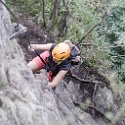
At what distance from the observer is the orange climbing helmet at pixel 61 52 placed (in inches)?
233

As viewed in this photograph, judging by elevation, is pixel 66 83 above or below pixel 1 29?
below

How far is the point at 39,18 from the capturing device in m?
8.79

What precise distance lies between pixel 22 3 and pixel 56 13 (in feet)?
2.73

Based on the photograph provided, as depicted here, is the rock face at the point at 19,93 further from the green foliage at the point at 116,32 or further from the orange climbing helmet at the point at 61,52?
the green foliage at the point at 116,32

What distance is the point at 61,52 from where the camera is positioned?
590 cm

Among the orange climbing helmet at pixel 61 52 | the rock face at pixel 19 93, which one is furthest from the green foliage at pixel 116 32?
the rock face at pixel 19 93

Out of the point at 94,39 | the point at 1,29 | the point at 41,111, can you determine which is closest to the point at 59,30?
the point at 94,39

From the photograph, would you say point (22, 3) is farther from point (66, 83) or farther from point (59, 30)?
point (66, 83)

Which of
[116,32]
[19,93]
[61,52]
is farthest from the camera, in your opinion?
[116,32]

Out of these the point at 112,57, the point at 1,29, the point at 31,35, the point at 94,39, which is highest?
the point at 1,29

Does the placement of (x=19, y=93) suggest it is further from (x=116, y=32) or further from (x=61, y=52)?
(x=116, y=32)

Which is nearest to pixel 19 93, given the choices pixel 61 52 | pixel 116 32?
pixel 61 52

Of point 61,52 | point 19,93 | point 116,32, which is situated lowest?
point 116,32

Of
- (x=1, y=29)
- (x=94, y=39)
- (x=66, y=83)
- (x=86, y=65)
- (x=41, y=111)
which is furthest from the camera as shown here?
(x=94, y=39)
